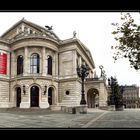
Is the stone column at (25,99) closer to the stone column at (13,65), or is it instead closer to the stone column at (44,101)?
the stone column at (44,101)

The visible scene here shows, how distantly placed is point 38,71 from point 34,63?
5.34 ft

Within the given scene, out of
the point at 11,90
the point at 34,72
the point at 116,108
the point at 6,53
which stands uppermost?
the point at 6,53

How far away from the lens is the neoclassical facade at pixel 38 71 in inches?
1847

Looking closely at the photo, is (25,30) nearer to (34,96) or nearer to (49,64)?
(49,64)

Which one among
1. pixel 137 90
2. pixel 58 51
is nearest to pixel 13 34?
pixel 58 51

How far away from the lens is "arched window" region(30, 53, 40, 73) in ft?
160

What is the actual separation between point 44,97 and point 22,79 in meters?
4.95

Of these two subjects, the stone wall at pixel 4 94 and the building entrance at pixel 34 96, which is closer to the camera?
the building entrance at pixel 34 96

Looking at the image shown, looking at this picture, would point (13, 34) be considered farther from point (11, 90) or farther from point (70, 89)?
point (70, 89)

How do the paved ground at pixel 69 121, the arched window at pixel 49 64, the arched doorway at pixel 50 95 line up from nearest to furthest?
1. the paved ground at pixel 69 121
2. the arched doorway at pixel 50 95
3. the arched window at pixel 49 64

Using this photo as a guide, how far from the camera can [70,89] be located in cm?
4931

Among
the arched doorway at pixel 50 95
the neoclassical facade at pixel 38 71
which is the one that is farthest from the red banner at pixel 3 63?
the arched doorway at pixel 50 95

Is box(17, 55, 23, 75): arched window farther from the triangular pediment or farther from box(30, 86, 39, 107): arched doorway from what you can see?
box(30, 86, 39, 107): arched doorway

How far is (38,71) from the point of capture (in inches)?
1913
